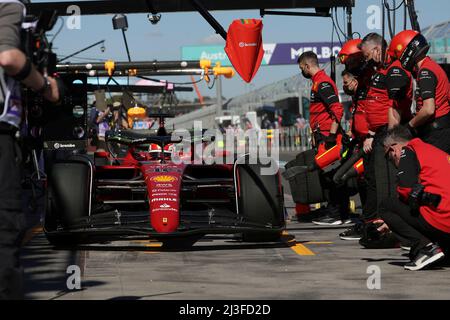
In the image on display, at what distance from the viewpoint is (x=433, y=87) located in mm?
8562

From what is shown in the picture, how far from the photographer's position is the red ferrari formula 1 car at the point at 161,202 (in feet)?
28.2

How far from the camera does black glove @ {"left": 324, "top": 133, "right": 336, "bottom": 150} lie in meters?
11.5

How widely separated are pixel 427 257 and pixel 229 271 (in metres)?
1.48

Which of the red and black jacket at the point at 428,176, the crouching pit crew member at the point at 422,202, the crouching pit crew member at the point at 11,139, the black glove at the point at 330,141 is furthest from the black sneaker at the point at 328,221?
the crouching pit crew member at the point at 11,139

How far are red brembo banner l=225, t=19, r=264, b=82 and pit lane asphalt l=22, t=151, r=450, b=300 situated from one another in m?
1.86

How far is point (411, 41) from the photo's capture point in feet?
28.8

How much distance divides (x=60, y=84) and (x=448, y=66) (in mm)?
8003

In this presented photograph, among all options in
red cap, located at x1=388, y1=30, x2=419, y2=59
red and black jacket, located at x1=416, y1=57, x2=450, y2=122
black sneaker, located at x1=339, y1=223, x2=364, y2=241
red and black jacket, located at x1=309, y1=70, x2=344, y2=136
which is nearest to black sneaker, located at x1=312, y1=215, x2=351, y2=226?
red and black jacket, located at x1=309, y1=70, x2=344, y2=136

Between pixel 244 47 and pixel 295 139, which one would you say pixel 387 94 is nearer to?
pixel 244 47

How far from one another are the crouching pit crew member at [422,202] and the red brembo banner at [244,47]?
3195 millimetres
